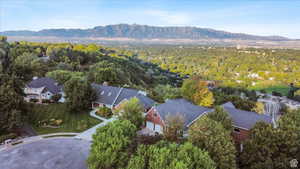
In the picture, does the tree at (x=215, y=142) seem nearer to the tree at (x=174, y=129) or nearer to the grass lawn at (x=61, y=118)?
the tree at (x=174, y=129)

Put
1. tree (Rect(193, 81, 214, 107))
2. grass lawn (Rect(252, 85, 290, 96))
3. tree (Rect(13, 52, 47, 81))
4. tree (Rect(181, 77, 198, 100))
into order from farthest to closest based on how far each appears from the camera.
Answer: grass lawn (Rect(252, 85, 290, 96)) < tree (Rect(13, 52, 47, 81)) < tree (Rect(181, 77, 198, 100)) < tree (Rect(193, 81, 214, 107))

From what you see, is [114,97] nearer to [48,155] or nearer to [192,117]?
[192,117]

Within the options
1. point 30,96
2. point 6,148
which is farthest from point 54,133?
point 30,96

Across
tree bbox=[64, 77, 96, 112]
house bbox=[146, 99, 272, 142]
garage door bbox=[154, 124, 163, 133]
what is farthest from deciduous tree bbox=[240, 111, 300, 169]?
tree bbox=[64, 77, 96, 112]

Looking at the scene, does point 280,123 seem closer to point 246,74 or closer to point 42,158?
point 42,158

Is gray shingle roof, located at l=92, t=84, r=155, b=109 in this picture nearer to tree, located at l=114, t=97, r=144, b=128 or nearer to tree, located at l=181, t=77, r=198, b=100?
tree, located at l=181, t=77, r=198, b=100

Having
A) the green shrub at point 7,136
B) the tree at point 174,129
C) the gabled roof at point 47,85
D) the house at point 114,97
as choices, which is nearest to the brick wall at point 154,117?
the tree at point 174,129
